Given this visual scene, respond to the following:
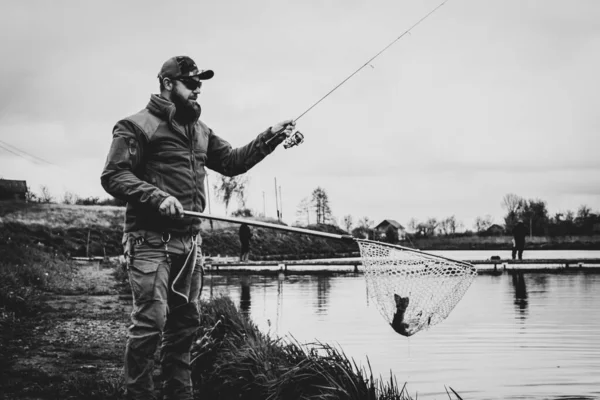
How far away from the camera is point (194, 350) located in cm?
710

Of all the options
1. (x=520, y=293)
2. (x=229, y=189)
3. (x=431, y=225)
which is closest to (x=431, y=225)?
(x=431, y=225)

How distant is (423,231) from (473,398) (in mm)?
124096

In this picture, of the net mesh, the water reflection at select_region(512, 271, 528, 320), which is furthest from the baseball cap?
the water reflection at select_region(512, 271, 528, 320)

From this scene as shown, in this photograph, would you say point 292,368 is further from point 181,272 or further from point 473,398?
point 473,398

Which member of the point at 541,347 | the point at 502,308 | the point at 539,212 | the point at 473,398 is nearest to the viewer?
the point at 473,398

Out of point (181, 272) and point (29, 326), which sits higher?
point (181, 272)

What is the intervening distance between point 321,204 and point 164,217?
345ft

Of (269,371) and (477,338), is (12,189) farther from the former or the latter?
(269,371)

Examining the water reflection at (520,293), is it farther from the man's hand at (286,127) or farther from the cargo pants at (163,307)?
the cargo pants at (163,307)

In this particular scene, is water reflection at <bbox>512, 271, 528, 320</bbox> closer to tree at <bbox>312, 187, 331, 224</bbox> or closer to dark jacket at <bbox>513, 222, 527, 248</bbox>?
dark jacket at <bbox>513, 222, 527, 248</bbox>

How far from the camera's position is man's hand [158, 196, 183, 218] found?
4.30m

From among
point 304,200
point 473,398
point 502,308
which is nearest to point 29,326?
point 473,398

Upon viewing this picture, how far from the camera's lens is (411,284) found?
5.61 meters

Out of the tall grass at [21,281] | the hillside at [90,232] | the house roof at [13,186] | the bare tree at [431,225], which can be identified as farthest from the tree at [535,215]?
the tall grass at [21,281]
